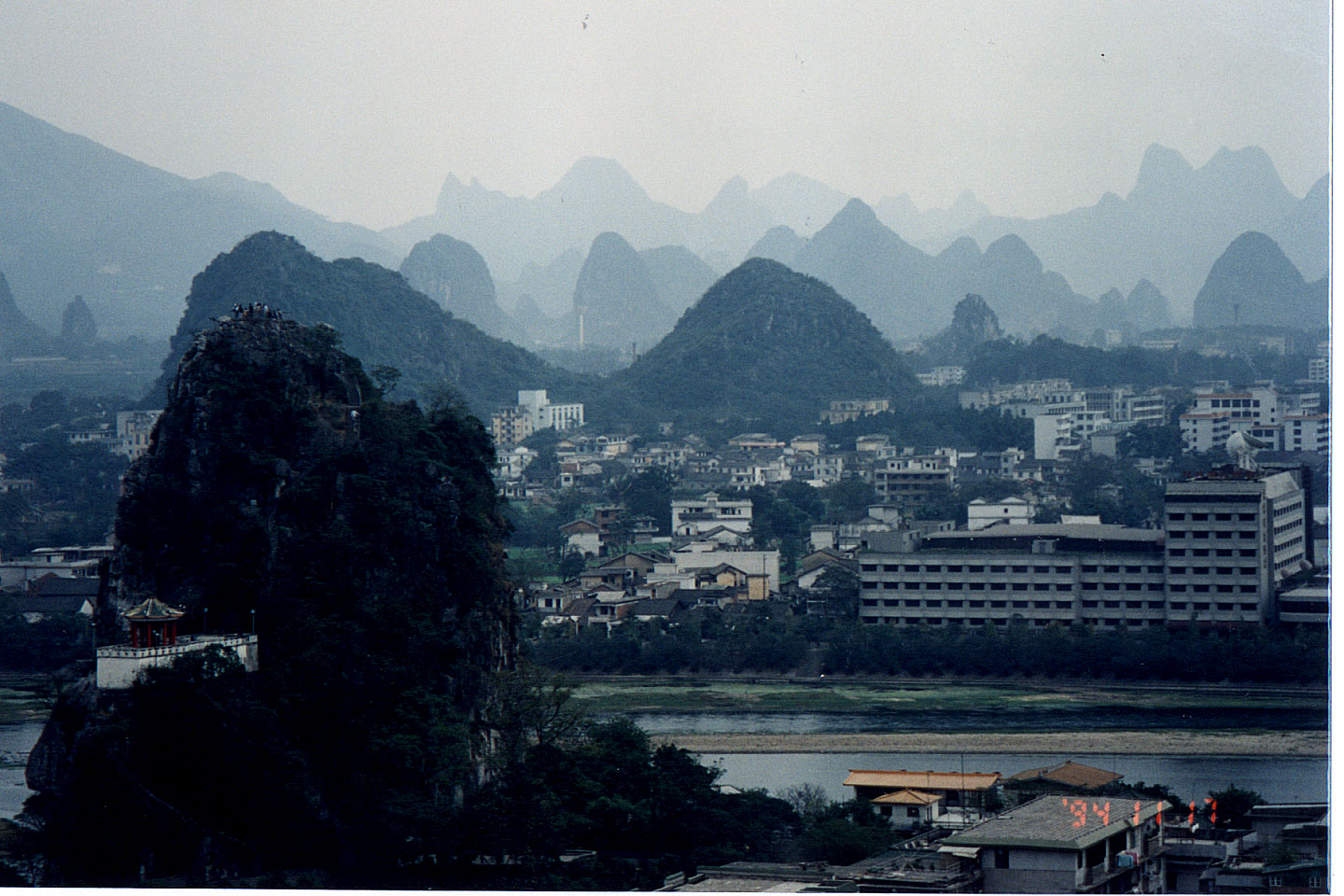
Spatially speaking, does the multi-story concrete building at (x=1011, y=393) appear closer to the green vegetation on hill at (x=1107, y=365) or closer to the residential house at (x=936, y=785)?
the green vegetation on hill at (x=1107, y=365)

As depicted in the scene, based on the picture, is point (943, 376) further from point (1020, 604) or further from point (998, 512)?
point (1020, 604)

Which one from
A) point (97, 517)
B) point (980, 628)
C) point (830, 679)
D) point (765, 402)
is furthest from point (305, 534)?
point (765, 402)

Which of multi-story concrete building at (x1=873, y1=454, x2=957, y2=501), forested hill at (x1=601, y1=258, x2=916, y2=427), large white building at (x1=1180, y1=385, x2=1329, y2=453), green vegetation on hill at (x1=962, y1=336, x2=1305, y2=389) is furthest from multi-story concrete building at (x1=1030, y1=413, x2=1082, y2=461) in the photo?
forested hill at (x1=601, y1=258, x2=916, y2=427)

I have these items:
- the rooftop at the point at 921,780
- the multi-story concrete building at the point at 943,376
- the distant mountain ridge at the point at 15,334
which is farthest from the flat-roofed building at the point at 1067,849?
the distant mountain ridge at the point at 15,334

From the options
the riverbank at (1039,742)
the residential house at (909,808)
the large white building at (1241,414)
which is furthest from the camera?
the large white building at (1241,414)

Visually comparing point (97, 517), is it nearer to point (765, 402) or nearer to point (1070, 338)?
point (765, 402)
